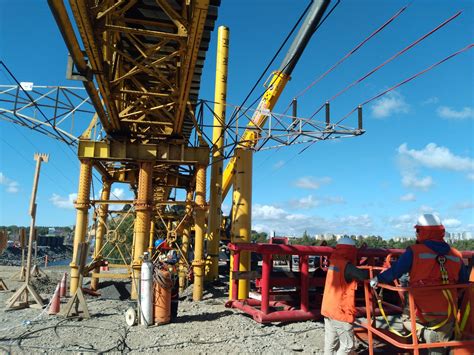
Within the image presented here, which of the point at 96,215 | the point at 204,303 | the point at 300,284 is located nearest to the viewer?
the point at 300,284

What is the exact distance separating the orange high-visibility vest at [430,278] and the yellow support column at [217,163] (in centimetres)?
1039

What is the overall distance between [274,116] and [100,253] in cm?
785

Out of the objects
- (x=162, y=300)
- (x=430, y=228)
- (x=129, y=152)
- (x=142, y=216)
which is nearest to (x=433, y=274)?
(x=430, y=228)

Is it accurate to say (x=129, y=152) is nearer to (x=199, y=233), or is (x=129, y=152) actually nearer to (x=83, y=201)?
(x=83, y=201)

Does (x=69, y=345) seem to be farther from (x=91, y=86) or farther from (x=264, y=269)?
(x=91, y=86)

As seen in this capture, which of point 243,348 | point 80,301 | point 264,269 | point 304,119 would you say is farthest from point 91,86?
point 304,119

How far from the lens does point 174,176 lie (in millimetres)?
17625

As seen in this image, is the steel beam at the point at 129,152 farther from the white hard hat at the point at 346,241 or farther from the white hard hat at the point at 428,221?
the white hard hat at the point at 428,221

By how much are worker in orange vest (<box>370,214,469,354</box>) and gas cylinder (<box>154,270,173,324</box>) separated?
189 inches

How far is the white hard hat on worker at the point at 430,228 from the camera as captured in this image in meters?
4.52

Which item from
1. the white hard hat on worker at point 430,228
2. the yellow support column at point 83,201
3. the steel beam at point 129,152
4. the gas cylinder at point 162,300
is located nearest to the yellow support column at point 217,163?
the steel beam at point 129,152

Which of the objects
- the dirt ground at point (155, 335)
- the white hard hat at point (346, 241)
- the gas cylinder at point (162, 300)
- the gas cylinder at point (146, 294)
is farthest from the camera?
the gas cylinder at point (162, 300)

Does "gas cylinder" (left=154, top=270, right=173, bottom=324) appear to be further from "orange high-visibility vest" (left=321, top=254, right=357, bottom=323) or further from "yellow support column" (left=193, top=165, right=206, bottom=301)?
"orange high-visibility vest" (left=321, top=254, right=357, bottom=323)

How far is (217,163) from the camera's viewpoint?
15.3 metres
